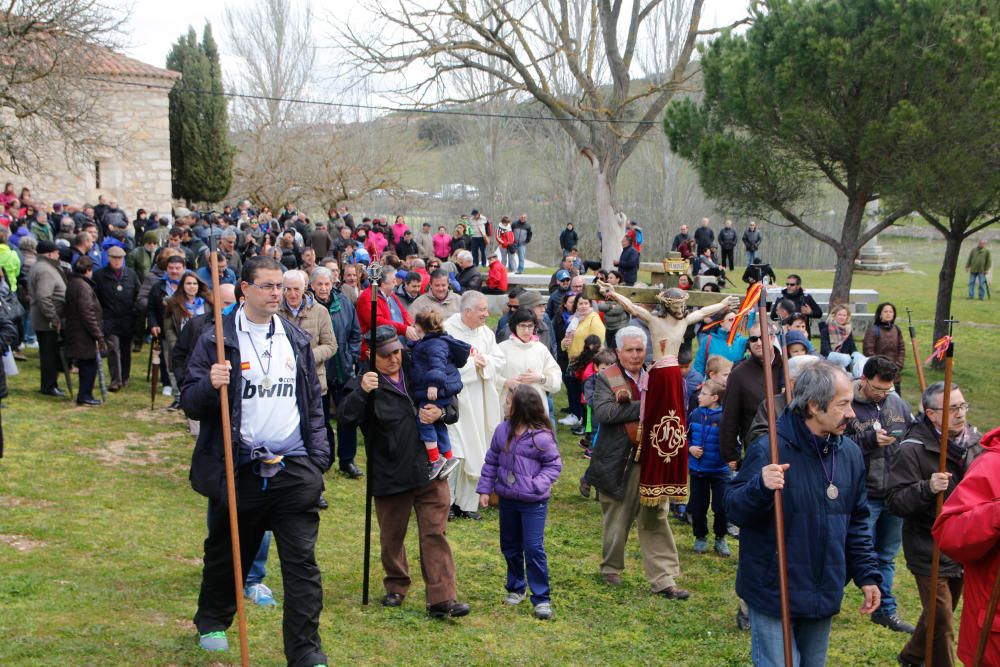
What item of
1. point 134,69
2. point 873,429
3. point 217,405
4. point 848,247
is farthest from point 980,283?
point 217,405

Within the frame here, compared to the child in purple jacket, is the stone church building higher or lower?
higher

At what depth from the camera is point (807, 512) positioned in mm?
4660

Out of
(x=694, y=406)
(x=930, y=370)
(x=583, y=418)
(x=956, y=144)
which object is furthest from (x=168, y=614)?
(x=930, y=370)

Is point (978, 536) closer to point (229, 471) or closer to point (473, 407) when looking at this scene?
point (229, 471)

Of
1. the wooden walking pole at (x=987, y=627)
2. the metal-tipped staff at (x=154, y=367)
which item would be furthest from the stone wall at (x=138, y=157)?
the wooden walking pole at (x=987, y=627)

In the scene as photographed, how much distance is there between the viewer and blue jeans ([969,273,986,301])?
28594 millimetres

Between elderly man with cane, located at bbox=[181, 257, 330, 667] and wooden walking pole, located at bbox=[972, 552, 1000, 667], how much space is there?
10.3ft

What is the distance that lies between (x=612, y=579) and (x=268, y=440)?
3.48 metres

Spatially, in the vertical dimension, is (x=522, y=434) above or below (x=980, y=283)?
below

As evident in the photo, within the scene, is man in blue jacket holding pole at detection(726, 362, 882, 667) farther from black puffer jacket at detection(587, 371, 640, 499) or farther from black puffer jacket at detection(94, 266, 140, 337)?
black puffer jacket at detection(94, 266, 140, 337)

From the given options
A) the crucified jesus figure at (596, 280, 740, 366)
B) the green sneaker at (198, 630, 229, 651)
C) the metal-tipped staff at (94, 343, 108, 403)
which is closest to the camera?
the green sneaker at (198, 630, 229, 651)

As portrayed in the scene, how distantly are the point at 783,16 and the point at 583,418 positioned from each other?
27.4 ft

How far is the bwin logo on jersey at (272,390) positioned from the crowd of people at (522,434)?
0.01 m

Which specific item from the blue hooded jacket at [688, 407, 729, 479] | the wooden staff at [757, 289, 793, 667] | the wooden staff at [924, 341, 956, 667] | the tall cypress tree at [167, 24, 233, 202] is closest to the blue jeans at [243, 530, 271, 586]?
the wooden staff at [757, 289, 793, 667]
